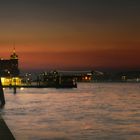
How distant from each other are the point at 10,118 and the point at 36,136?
11.4m

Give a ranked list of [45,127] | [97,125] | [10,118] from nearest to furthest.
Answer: [45,127], [97,125], [10,118]

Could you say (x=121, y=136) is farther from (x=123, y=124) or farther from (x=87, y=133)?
(x=123, y=124)

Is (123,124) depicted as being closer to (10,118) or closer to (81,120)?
(81,120)

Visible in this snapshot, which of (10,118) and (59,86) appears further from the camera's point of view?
(59,86)

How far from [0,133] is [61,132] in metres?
9.28

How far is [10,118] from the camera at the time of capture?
40.9m

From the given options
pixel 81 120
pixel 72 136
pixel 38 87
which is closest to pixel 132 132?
pixel 72 136

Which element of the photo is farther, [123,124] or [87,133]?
[123,124]

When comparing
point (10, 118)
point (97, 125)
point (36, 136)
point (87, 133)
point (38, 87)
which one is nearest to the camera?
point (36, 136)

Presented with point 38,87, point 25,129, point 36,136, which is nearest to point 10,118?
point 25,129

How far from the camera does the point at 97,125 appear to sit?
123 feet

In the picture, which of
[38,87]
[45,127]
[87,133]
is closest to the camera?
[87,133]

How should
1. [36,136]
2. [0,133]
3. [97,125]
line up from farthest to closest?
[97,125] → [36,136] → [0,133]

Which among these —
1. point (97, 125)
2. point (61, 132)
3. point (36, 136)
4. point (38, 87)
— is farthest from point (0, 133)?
point (38, 87)
